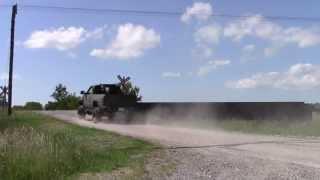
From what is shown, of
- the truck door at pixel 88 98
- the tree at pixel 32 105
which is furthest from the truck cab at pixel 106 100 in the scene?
the tree at pixel 32 105

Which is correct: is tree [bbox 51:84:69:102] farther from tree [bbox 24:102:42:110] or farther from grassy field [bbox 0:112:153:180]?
grassy field [bbox 0:112:153:180]

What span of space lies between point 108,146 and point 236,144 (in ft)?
14.0

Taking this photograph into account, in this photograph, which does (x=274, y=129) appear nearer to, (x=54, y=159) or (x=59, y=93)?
(x=54, y=159)

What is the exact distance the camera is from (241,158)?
16.1 meters

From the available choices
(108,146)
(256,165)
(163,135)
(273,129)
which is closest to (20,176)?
(256,165)

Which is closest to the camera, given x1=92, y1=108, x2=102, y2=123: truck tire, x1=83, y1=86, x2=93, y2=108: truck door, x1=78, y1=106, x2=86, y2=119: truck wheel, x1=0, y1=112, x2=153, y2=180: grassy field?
x1=0, y1=112, x2=153, y2=180: grassy field

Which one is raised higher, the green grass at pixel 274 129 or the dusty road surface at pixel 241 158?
the green grass at pixel 274 129

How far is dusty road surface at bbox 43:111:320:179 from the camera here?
43.3 ft

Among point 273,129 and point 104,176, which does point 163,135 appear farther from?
point 104,176

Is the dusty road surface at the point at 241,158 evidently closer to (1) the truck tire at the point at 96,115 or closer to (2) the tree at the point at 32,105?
(1) the truck tire at the point at 96,115

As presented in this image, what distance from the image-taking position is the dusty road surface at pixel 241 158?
43.3 feet

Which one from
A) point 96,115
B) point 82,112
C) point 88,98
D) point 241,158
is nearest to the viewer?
point 241,158

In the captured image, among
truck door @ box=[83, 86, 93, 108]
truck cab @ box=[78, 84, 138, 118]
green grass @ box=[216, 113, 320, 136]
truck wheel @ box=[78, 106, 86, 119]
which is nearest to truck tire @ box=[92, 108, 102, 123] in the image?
truck cab @ box=[78, 84, 138, 118]

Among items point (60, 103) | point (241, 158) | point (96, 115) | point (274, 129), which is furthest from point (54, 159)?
point (60, 103)
